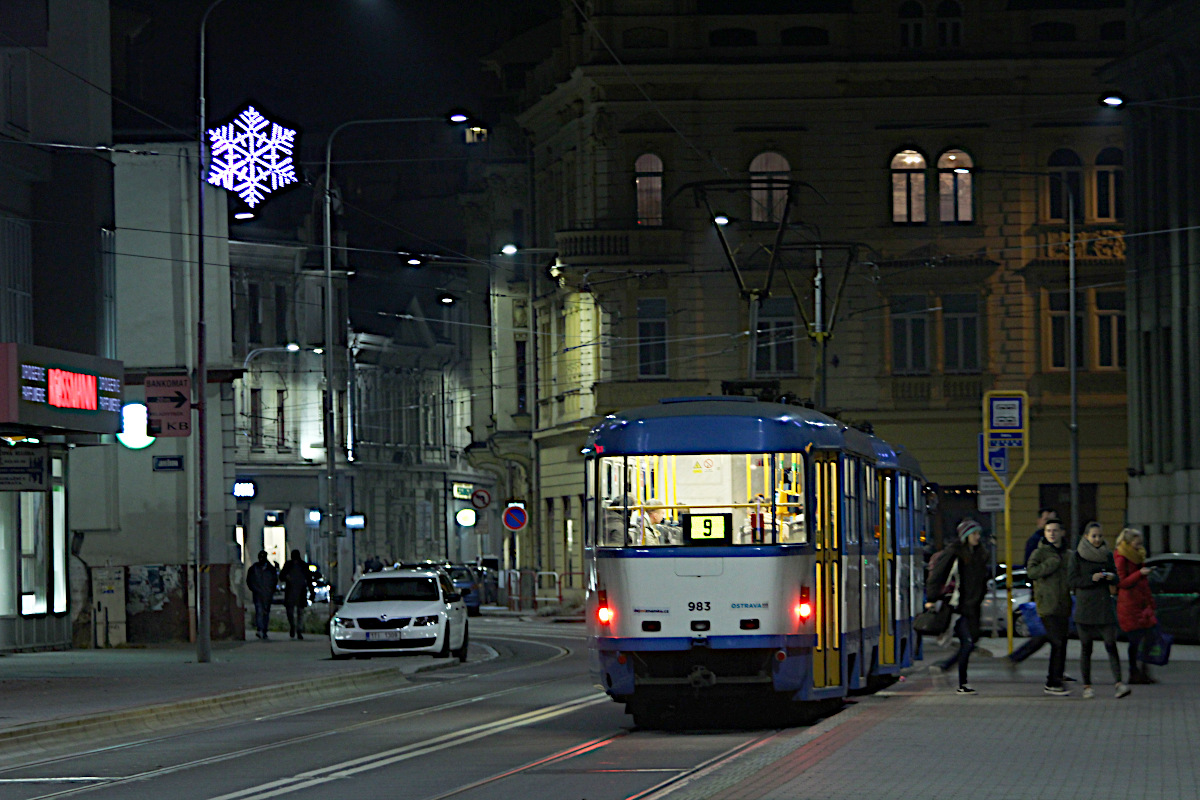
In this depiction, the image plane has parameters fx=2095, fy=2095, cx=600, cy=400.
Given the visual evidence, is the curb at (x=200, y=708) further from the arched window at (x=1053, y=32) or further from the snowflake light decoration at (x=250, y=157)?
the arched window at (x=1053, y=32)

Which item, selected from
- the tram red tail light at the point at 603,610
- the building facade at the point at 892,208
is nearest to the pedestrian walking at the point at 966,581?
the tram red tail light at the point at 603,610

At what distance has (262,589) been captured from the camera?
41.4 meters

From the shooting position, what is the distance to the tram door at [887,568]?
22.1 meters

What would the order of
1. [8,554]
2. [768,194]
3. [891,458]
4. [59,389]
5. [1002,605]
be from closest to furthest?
[891,458] < [59,389] < [8,554] < [1002,605] < [768,194]

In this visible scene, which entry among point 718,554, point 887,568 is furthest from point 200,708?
point 887,568

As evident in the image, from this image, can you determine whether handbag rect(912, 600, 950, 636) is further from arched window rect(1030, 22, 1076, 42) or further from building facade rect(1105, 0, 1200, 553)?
arched window rect(1030, 22, 1076, 42)

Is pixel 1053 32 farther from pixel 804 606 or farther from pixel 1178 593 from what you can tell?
pixel 804 606

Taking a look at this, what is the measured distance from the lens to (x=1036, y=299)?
53219 mm

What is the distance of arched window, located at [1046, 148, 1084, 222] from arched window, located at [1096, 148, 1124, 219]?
45cm

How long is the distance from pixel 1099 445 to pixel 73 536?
27.2m

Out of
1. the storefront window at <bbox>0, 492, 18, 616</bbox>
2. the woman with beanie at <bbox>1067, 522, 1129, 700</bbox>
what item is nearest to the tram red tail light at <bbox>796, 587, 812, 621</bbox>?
the woman with beanie at <bbox>1067, 522, 1129, 700</bbox>

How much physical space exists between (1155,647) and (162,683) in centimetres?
1181

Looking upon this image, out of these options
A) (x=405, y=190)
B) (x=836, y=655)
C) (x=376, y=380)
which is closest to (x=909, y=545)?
(x=836, y=655)

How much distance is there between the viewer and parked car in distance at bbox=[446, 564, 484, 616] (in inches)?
2330
